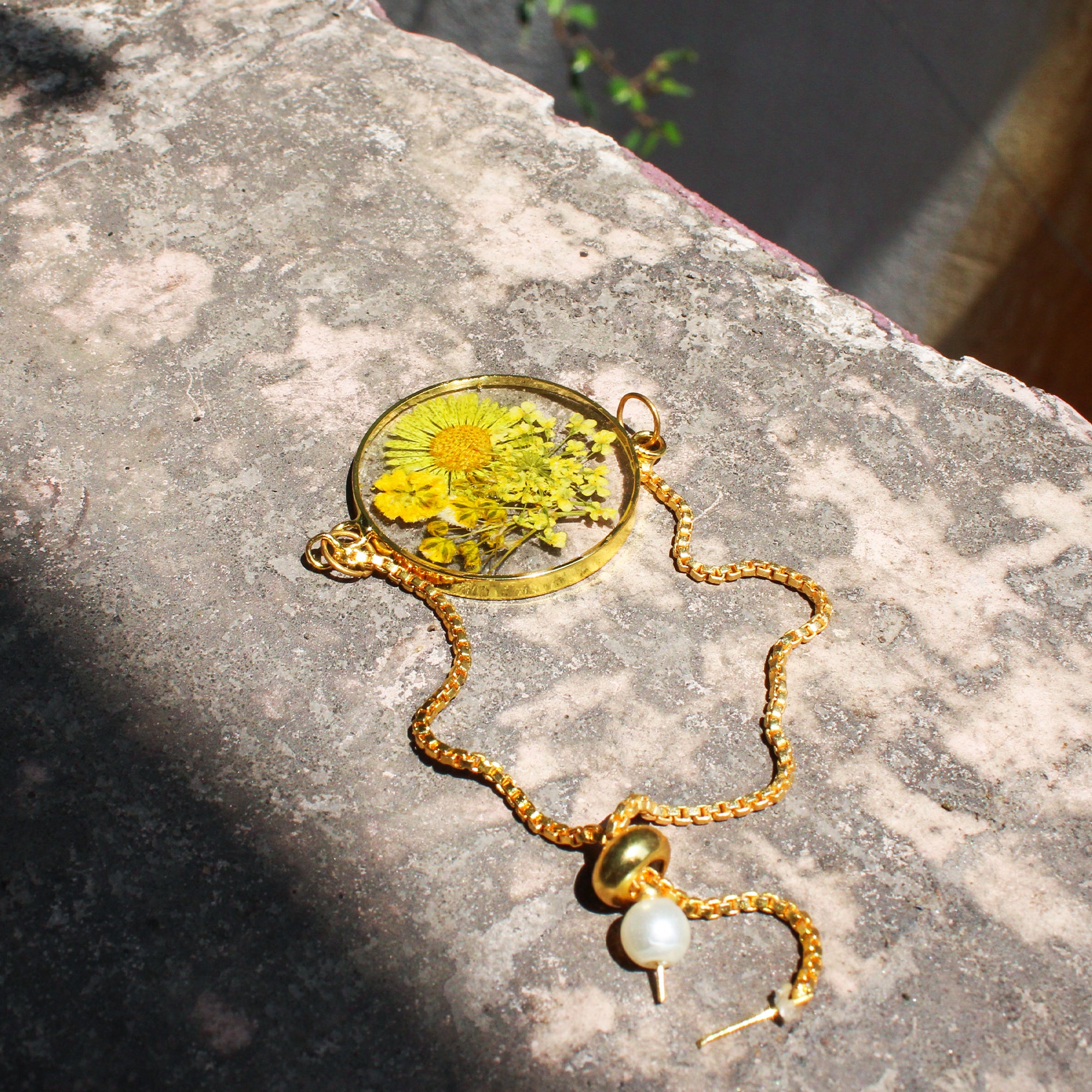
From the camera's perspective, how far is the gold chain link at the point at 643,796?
157 centimetres

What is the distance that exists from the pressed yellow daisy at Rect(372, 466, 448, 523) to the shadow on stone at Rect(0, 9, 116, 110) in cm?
168

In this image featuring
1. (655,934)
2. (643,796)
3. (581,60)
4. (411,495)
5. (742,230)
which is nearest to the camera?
(655,934)

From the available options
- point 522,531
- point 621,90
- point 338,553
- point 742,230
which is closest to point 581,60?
point 621,90

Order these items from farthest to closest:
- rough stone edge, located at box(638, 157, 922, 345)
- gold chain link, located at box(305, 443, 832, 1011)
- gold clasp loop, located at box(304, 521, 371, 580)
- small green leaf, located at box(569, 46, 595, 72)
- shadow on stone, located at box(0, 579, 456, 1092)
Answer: small green leaf, located at box(569, 46, 595, 72)
rough stone edge, located at box(638, 157, 922, 345)
gold clasp loop, located at box(304, 521, 371, 580)
gold chain link, located at box(305, 443, 832, 1011)
shadow on stone, located at box(0, 579, 456, 1092)

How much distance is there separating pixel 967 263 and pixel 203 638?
5.26 m

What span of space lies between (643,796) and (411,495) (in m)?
0.77

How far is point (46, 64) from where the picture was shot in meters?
2.89

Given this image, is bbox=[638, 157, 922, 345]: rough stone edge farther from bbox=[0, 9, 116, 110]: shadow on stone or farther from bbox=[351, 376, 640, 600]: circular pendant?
bbox=[0, 9, 116, 110]: shadow on stone

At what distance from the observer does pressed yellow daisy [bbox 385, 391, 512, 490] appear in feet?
6.76

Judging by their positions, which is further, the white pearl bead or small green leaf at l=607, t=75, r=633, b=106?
small green leaf at l=607, t=75, r=633, b=106

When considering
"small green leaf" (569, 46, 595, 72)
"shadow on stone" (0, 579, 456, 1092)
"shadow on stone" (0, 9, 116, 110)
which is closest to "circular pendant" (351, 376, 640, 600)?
"shadow on stone" (0, 579, 456, 1092)

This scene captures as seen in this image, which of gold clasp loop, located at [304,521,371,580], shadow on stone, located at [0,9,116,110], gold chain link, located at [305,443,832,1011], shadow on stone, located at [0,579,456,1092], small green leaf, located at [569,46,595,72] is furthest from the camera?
small green leaf, located at [569,46,595,72]

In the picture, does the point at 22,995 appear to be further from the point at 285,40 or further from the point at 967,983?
the point at 285,40

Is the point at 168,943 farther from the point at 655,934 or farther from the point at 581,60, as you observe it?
the point at 581,60
